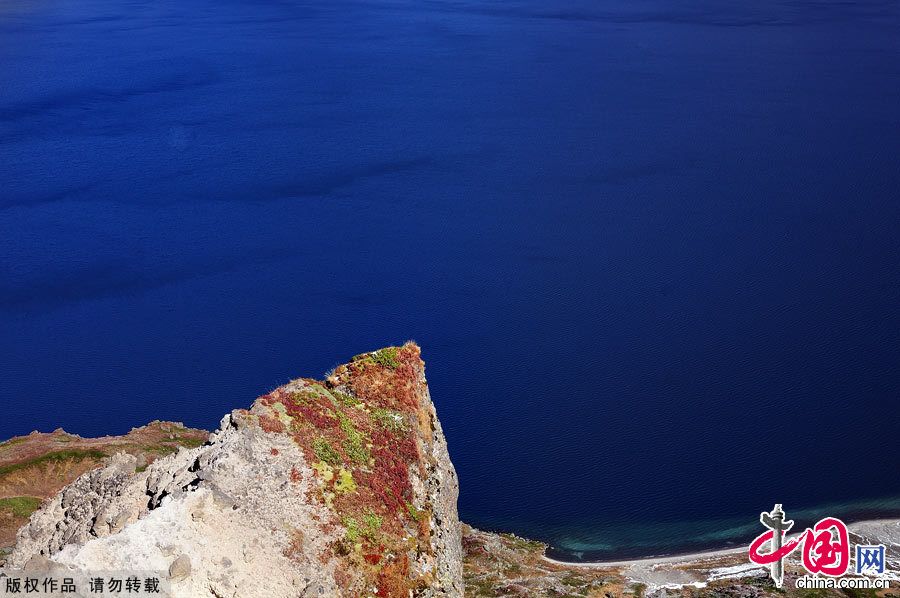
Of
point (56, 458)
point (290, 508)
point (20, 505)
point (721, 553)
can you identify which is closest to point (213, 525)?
point (290, 508)

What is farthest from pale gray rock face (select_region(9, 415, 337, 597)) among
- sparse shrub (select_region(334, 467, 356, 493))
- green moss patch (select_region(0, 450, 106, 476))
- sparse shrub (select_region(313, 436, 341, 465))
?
green moss patch (select_region(0, 450, 106, 476))

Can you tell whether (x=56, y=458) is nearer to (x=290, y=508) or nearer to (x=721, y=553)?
(x=290, y=508)

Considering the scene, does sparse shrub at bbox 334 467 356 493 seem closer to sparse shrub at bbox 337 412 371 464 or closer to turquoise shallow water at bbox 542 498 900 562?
sparse shrub at bbox 337 412 371 464

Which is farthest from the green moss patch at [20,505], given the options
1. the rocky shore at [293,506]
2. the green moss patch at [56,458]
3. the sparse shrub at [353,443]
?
the sparse shrub at [353,443]

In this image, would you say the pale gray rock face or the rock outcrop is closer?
the pale gray rock face

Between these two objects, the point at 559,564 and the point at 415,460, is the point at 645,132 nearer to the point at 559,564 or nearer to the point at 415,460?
the point at 559,564

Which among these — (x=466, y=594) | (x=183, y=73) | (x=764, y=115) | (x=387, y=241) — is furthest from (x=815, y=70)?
(x=466, y=594)
